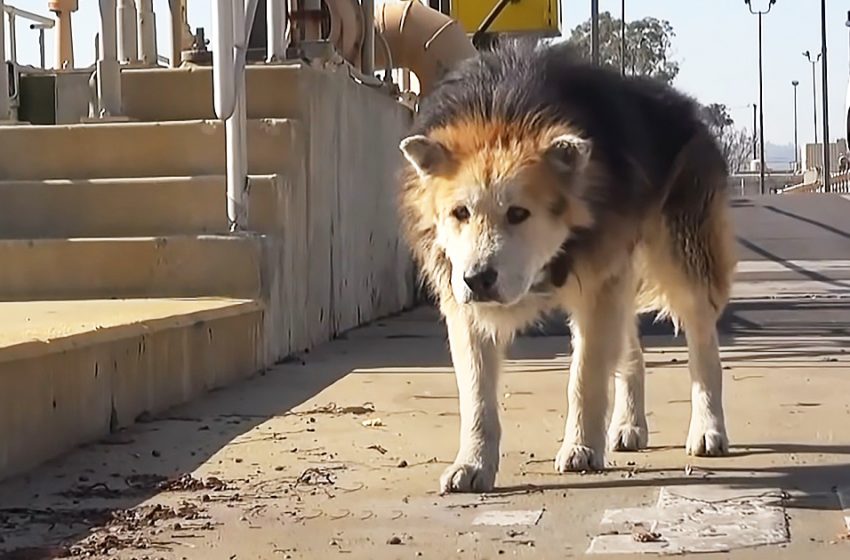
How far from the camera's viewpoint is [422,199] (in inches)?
203

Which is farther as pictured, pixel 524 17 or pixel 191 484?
pixel 524 17

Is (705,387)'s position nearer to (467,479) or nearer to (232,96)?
(467,479)

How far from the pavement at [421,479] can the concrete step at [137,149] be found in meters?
1.29

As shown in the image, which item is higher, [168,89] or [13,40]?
[13,40]

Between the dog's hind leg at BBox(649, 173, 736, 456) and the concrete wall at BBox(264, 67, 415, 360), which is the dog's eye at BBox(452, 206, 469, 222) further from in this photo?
the concrete wall at BBox(264, 67, 415, 360)

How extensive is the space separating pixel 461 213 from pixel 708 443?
1.41m

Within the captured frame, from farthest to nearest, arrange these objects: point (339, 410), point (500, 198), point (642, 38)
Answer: point (642, 38) < point (339, 410) < point (500, 198)

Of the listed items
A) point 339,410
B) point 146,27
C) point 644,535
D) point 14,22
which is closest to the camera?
point 644,535

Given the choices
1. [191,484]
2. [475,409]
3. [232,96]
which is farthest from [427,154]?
[232,96]

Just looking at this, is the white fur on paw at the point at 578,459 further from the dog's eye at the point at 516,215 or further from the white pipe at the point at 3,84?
the white pipe at the point at 3,84

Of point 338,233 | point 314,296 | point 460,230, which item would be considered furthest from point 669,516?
point 338,233

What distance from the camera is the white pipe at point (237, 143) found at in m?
7.99

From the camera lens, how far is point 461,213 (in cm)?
478

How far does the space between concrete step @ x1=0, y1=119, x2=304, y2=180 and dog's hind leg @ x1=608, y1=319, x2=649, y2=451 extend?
135 inches
